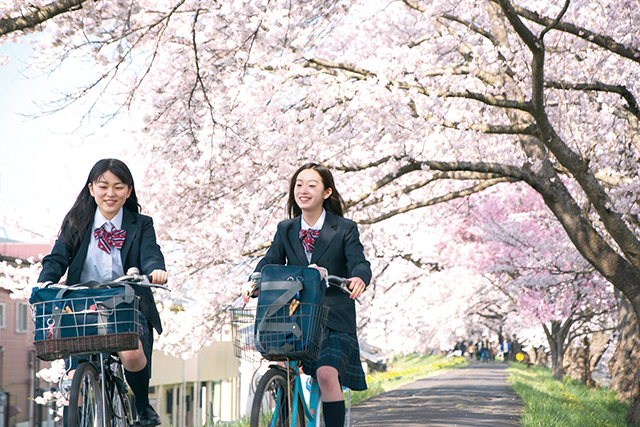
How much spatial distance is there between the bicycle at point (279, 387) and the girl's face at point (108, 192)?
820 millimetres

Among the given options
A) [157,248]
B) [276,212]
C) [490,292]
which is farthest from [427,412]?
[490,292]

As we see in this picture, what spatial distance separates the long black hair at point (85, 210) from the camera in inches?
137

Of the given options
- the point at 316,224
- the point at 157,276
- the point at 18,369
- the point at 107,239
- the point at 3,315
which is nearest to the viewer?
the point at 157,276

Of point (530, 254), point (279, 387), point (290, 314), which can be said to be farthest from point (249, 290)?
point (530, 254)

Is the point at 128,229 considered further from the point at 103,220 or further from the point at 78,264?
the point at 78,264

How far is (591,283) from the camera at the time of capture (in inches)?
660

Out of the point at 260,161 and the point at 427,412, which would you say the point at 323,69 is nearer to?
the point at 260,161

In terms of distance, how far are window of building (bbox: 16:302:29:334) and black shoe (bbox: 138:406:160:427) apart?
22.6 metres

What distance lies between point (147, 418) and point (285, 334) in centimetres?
100

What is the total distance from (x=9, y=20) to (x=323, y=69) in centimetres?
523

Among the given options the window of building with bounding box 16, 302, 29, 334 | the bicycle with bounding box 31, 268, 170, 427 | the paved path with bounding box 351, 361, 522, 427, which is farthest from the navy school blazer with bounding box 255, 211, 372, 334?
the window of building with bounding box 16, 302, 29, 334

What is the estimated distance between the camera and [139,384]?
138 inches

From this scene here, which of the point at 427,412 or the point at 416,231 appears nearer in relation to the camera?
the point at 427,412

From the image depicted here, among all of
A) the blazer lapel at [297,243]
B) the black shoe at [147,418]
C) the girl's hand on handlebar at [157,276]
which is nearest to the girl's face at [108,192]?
the girl's hand on handlebar at [157,276]
